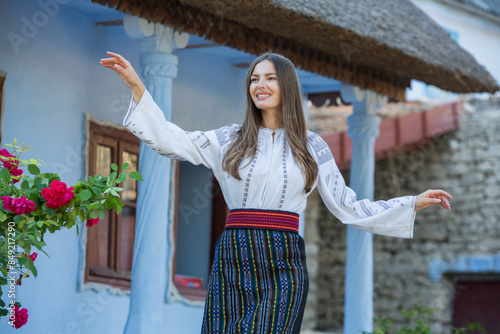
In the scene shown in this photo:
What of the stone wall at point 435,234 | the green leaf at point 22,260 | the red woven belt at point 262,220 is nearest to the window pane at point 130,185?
the green leaf at point 22,260

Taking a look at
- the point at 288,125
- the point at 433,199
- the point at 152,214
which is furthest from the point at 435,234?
the point at 288,125

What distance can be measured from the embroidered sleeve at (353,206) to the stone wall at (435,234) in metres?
7.06

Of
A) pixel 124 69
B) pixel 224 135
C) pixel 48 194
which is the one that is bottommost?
pixel 48 194

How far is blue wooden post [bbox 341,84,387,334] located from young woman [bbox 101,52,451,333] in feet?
12.0

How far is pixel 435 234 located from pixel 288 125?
7.78 m

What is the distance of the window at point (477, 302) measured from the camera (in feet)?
34.7

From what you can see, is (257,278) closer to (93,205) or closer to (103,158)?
(93,205)

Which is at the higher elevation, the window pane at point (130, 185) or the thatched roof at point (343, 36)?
the thatched roof at point (343, 36)

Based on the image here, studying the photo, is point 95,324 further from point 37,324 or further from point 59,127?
point 59,127

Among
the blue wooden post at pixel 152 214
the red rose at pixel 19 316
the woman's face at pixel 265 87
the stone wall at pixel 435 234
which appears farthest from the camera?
the stone wall at pixel 435 234

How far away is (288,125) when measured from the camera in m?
3.38

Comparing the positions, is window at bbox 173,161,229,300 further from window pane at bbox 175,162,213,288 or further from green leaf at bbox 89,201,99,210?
green leaf at bbox 89,201,99,210

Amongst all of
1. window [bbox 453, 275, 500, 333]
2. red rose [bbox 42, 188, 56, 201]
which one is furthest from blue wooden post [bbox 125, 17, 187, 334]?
window [bbox 453, 275, 500, 333]

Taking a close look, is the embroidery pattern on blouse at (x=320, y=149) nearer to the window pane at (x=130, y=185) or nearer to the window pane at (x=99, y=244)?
the window pane at (x=99, y=244)
